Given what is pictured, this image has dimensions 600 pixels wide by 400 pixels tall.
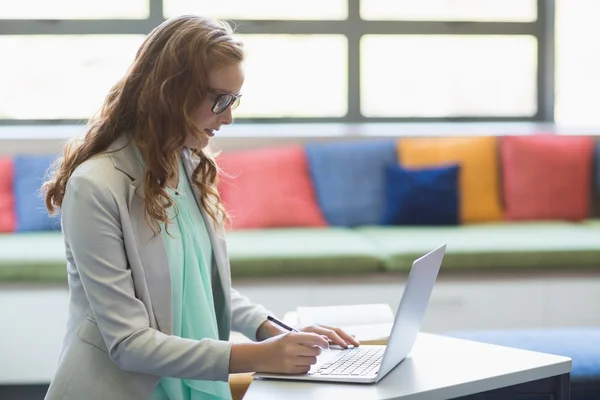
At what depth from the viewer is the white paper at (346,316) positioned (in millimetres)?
2119

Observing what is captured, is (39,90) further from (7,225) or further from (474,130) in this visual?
(474,130)

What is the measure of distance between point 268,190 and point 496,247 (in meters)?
1.10

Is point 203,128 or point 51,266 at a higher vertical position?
point 203,128

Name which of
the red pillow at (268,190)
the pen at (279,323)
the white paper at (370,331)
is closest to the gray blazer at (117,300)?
the pen at (279,323)

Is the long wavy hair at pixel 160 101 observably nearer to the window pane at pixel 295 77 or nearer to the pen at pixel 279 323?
the pen at pixel 279 323

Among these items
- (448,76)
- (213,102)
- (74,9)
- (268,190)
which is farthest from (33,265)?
(448,76)

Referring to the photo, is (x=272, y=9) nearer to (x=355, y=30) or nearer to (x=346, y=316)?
(x=355, y=30)

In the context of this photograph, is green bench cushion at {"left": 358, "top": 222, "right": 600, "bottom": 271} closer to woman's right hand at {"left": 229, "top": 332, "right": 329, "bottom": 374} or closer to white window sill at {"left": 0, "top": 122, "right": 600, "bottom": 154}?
white window sill at {"left": 0, "top": 122, "right": 600, "bottom": 154}

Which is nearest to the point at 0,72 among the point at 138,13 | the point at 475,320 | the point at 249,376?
the point at 138,13

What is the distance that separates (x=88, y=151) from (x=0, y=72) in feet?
10.8

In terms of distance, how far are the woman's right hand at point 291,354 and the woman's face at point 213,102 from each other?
0.45 metres

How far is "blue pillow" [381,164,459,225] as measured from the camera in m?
4.34

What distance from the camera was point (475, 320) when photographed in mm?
3787

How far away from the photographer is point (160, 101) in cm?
171
